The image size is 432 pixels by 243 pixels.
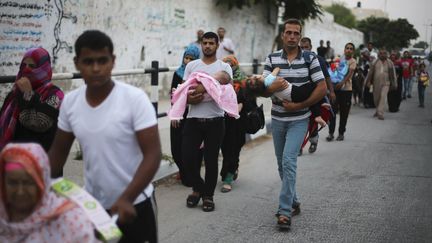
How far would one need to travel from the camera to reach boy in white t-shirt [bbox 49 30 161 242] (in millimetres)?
2777

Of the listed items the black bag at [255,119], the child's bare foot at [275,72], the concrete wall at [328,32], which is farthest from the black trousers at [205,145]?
the concrete wall at [328,32]

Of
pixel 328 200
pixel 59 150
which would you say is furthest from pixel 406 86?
pixel 59 150

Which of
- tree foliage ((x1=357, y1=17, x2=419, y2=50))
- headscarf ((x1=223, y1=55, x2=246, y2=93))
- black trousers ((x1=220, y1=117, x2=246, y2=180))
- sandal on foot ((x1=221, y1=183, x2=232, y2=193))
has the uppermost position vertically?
tree foliage ((x1=357, y1=17, x2=419, y2=50))

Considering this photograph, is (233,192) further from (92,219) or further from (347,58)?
(347,58)

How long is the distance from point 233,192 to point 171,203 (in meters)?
0.92

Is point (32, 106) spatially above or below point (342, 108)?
above

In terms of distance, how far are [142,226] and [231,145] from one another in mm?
4093

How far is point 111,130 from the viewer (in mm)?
2779

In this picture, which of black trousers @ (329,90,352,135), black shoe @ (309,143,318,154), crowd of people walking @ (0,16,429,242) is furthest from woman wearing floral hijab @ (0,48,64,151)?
black trousers @ (329,90,352,135)

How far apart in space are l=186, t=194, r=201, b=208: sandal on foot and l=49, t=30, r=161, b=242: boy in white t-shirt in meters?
3.17

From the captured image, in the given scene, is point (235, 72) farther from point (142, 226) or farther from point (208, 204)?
point (142, 226)

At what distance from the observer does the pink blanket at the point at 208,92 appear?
18.9 ft

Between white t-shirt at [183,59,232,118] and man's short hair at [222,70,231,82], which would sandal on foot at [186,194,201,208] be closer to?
white t-shirt at [183,59,232,118]

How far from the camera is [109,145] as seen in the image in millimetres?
2814
